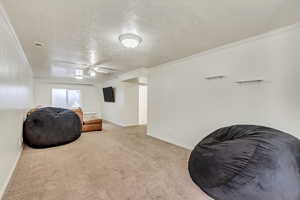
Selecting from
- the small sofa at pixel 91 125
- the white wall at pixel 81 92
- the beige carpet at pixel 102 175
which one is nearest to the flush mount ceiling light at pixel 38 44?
the beige carpet at pixel 102 175

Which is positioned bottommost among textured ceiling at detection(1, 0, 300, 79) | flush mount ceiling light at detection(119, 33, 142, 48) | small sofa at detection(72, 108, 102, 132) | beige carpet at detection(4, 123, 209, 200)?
beige carpet at detection(4, 123, 209, 200)

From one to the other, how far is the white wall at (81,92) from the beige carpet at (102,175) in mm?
5152

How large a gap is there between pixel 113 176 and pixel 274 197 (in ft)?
6.50

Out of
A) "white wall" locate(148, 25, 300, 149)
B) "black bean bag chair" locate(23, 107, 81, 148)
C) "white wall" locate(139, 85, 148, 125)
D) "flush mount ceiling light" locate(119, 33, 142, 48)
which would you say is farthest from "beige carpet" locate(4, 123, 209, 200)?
"white wall" locate(139, 85, 148, 125)

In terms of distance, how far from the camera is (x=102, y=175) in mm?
2293

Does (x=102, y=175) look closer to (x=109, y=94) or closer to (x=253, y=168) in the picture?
(x=253, y=168)

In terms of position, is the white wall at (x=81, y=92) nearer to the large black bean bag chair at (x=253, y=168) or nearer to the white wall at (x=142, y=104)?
the white wall at (x=142, y=104)

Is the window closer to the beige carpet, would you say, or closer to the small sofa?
the small sofa

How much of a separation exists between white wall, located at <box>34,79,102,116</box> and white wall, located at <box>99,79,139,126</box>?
2151mm

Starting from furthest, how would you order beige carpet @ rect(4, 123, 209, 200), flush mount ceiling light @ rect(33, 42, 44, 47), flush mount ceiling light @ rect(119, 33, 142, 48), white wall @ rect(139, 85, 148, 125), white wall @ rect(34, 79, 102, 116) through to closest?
white wall @ rect(34, 79, 102, 116)
white wall @ rect(139, 85, 148, 125)
flush mount ceiling light @ rect(33, 42, 44, 47)
flush mount ceiling light @ rect(119, 33, 142, 48)
beige carpet @ rect(4, 123, 209, 200)

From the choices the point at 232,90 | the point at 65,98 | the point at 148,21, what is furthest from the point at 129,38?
the point at 65,98

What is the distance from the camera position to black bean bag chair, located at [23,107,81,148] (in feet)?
11.4

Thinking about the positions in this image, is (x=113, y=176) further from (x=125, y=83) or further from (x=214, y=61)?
(x=125, y=83)

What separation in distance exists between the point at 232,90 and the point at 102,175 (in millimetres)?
2800
